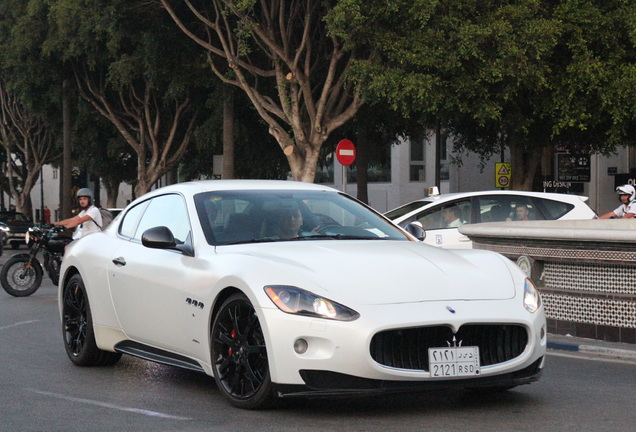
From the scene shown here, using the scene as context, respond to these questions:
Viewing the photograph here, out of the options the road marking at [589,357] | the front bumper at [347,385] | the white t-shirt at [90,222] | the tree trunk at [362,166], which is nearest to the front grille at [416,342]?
the front bumper at [347,385]

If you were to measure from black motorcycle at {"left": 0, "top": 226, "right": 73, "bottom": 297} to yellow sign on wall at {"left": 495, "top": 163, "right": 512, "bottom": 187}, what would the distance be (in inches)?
1015

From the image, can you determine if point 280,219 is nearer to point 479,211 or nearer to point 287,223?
point 287,223

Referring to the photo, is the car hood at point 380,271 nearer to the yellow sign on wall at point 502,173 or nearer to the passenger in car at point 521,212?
the passenger in car at point 521,212

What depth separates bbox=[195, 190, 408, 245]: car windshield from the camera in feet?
25.5

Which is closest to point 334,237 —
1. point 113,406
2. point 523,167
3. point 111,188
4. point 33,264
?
point 113,406

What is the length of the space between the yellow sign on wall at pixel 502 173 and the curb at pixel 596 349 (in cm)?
3180

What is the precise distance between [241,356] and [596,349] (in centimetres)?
451

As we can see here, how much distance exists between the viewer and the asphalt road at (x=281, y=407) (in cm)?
669

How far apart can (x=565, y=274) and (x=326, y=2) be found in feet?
53.1

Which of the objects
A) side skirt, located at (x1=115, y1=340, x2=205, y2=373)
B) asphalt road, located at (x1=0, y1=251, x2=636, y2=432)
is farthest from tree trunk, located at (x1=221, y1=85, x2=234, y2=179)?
side skirt, located at (x1=115, y1=340, x2=205, y2=373)

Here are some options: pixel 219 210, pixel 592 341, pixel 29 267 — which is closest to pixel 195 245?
pixel 219 210

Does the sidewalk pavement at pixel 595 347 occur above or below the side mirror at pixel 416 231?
below

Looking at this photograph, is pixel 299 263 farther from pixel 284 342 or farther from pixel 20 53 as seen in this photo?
pixel 20 53

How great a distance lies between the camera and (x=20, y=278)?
18.3 metres
